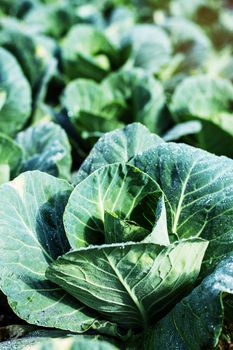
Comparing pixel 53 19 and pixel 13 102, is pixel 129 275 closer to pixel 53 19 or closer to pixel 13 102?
pixel 13 102

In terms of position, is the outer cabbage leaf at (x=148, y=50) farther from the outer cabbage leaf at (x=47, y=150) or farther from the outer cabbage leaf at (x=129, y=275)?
the outer cabbage leaf at (x=129, y=275)

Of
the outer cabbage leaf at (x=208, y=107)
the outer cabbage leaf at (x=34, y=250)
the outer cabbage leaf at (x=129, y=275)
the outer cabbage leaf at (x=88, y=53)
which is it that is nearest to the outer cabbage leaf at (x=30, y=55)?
the outer cabbage leaf at (x=88, y=53)

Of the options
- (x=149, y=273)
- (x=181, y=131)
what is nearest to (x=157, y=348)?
(x=149, y=273)

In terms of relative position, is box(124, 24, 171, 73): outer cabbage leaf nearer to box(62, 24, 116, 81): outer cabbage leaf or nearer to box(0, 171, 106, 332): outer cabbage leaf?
box(62, 24, 116, 81): outer cabbage leaf

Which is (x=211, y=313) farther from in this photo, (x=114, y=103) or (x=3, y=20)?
(x=3, y=20)

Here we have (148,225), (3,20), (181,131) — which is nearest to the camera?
(148,225)

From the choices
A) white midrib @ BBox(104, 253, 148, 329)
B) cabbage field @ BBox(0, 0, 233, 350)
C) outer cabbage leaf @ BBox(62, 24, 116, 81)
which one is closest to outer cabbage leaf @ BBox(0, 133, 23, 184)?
cabbage field @ BBox(0, 0, 233, 350)

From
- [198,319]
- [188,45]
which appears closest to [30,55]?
[188,45]
